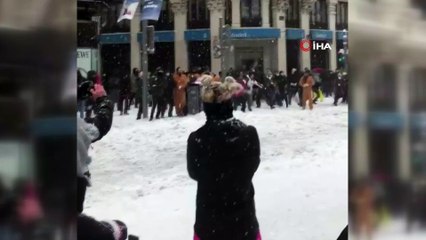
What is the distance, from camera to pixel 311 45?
1234mm

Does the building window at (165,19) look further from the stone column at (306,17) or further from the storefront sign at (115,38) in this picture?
the stone column at (306,17)

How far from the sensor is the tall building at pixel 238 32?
1.14 meters

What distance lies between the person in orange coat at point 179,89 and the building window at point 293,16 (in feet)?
0.95

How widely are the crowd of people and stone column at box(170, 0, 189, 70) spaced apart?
0.9 inches

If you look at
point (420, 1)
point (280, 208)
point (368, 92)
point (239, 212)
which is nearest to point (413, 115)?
point (368, 92)

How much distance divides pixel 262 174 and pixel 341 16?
45 centimetres

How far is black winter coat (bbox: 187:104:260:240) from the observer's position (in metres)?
1.28

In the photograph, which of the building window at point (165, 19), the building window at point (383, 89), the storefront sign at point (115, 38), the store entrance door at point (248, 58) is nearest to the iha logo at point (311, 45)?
the store entrance door at point (248, 58)

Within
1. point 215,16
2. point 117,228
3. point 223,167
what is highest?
point 215,16

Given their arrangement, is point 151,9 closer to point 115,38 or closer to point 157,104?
point 115,38

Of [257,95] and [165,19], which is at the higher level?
[165,19]

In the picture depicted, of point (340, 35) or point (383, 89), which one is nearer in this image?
point (383, 89)

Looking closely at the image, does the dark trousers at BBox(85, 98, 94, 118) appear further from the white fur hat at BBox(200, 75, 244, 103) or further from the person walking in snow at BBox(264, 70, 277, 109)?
the person walking in snow at BBox(264, 70, 277, 109)

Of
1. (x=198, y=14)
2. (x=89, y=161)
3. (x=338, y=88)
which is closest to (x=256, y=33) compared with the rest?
(x=198, y=14)
